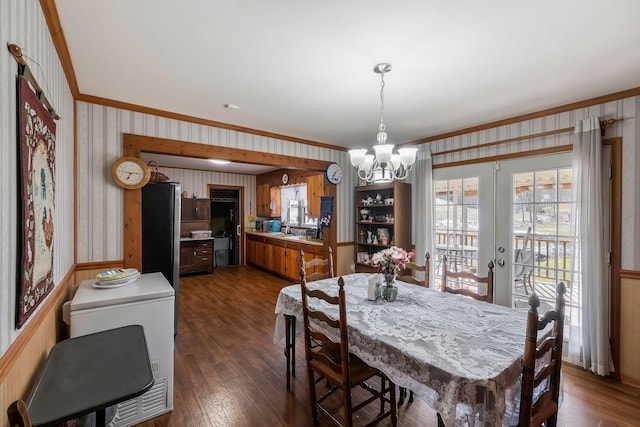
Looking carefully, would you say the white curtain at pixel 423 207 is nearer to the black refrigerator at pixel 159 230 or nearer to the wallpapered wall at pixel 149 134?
the wallpapered wall at pixel 149 134

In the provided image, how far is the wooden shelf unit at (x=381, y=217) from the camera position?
407 centimetres

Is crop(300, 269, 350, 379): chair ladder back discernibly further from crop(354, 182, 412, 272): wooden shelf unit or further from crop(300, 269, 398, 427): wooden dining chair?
crop(354, 182, 412, 272): wooden shelf unit

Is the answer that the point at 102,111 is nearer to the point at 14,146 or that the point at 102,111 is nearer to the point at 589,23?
the point at 14,146

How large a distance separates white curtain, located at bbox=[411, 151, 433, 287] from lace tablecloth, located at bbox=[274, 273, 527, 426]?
66.7 inches

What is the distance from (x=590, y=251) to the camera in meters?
2.57

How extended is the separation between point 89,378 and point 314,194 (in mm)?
4683

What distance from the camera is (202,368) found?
2627 mm

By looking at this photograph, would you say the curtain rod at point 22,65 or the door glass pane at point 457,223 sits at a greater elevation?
the curtain rod at point 22,65

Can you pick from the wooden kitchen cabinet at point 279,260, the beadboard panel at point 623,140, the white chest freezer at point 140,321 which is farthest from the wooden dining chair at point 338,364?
the wooden kitchen cabinet at point 279,260

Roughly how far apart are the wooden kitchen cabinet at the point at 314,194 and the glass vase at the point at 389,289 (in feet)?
11.0

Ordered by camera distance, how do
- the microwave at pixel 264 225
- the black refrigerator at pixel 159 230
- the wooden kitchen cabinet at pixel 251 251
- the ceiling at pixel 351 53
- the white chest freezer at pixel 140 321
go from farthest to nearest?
1. the microwave at pixel 264 225
2. the wooden kitchen cabinet at pixel 251 251
3. the black refrigerator at pixel 159 230
4. the white chest freezer at pixel 140 321
5. the ceiling at pixel 351 53

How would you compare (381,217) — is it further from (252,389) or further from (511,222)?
(252,389)

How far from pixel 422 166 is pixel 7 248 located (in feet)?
13.0

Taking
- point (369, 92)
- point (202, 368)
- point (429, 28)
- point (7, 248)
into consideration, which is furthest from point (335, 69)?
point (202, 368)
